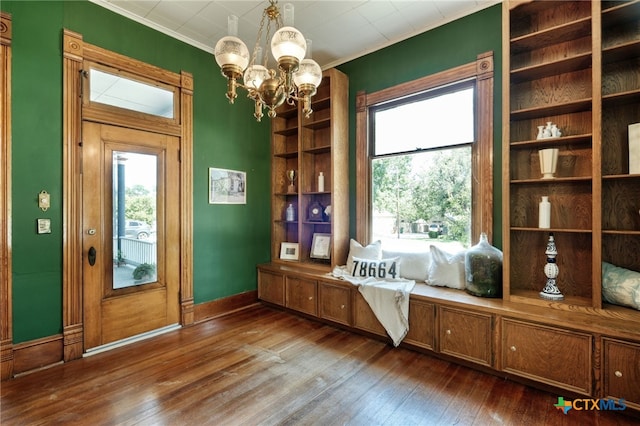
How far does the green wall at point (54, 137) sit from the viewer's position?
8.03 feet

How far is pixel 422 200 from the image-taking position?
11.0 ft

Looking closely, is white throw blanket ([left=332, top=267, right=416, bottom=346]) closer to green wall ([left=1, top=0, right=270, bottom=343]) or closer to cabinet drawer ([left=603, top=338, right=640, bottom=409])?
cabinet drawer ([left=603, top=338, right=640, bottom=409])

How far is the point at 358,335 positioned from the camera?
10.4 feet

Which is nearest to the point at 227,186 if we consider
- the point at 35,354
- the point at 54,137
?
the point at 54,137

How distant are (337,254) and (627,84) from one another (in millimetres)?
2995

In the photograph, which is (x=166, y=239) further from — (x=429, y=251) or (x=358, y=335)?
(x=429, y=251)

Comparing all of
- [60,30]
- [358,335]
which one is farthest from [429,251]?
[60,30]

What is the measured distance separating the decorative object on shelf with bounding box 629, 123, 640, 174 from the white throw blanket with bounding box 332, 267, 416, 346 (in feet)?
6.16

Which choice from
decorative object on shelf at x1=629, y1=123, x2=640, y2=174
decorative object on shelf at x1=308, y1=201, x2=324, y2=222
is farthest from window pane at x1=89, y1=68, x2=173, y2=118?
decorative object on shelf at x1=629, y1=123, x2=640, y2=174

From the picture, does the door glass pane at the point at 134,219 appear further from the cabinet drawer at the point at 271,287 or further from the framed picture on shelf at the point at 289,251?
the framed picture on shelf at the point at 289,251

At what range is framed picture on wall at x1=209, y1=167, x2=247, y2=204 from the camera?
3.73 m

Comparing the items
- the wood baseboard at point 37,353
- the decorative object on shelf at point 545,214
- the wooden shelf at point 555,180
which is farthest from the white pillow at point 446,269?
the wood baseboard at point 37,353

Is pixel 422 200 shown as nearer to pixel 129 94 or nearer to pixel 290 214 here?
pixel 290 214

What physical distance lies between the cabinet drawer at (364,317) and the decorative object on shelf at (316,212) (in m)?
1.27
